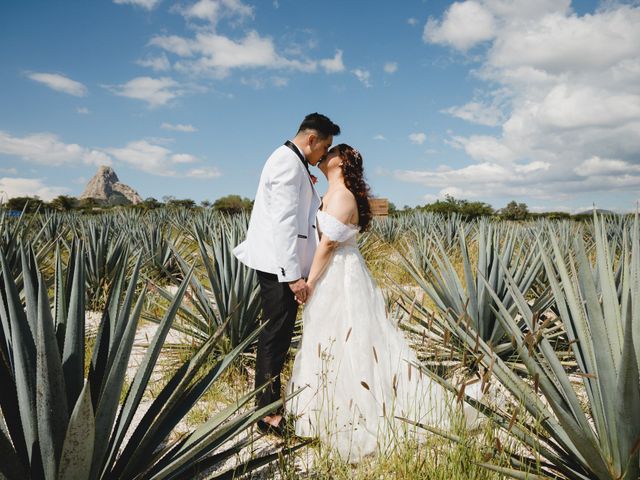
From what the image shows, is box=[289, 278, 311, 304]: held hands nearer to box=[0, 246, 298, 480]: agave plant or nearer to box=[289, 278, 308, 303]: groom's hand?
box=[289, 278, 308, 303]: groom's hand

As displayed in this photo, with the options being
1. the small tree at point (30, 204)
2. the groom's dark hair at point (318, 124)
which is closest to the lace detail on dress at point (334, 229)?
→ the groom's dark hair at point (318, 124)

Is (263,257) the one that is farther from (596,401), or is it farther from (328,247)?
(596,401)

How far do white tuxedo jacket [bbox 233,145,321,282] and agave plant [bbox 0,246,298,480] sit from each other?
80 centimetres

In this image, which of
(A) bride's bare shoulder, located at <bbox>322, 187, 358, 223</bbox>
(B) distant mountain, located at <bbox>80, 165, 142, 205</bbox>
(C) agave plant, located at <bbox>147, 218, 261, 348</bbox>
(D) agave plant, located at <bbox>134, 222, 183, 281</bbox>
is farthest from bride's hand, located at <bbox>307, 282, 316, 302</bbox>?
(B) distant mountain, located at <bbox>80, 165, 142, 205</bbox>

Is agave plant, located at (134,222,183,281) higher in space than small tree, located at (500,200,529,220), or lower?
lower

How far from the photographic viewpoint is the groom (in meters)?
2.26

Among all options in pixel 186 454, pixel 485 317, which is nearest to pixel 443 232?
pixel 485 317

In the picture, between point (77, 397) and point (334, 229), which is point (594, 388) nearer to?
point (334, 229)

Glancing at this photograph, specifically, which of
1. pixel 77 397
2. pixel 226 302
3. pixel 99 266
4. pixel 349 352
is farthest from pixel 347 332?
pixel 99 266

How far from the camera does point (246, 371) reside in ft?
10.3

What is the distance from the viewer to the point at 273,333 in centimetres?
236

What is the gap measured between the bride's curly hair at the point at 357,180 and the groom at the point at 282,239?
136 millimetres

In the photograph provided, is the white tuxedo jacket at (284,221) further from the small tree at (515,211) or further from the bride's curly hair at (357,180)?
the small tree at (515,211)

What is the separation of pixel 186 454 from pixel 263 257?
3.96ft
